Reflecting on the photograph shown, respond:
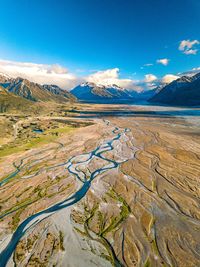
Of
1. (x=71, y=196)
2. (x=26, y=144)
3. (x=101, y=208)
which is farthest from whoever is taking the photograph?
(x=26, y=144)

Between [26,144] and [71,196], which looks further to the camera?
[26,144]

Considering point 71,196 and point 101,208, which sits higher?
point 101,208

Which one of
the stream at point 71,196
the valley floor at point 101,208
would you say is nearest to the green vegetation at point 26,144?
the valley floor at point 101,208

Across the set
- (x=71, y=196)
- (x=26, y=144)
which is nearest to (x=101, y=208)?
(x=71, y=196)

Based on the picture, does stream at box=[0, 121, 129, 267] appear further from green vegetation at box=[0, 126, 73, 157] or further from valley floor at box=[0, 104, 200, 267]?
green vegetation at box=[0, 126, 73, 157]

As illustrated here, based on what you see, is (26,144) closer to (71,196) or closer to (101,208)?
(71,196)

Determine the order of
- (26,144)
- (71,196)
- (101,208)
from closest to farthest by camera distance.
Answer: (101,208), (71,196), (26,144)

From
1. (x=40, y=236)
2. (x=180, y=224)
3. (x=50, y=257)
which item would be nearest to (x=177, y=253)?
(x=180, y=224)

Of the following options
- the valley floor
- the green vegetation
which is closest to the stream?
the valley floor

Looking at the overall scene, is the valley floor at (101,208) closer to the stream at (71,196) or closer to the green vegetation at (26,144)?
the stream at (71,196)
